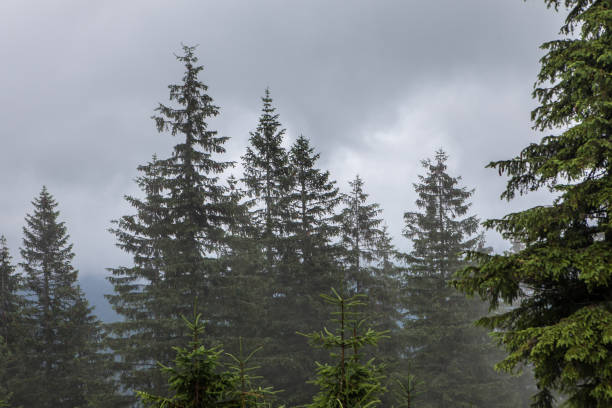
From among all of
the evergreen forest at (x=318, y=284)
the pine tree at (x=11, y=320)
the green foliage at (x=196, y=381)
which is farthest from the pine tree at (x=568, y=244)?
the pine tree at (x=11, y=320)

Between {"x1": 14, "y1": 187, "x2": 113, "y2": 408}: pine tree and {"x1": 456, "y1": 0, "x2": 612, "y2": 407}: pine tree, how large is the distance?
22255mm

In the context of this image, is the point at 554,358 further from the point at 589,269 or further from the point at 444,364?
the point at 444,364

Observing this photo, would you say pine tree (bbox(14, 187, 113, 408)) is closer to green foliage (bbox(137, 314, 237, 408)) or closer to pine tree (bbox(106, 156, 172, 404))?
pine tree (bbox(106, 156, 172, 404))

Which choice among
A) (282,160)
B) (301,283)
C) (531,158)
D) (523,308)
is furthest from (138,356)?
(531,158)

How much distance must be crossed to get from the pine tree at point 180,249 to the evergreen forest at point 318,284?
0.10m

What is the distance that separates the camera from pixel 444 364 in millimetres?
20547

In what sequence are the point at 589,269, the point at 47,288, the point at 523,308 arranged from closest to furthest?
the point at 589,269 → the point at 523,308 → the point at 47,288

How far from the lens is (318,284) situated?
1939cm

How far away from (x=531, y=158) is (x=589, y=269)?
2757mm

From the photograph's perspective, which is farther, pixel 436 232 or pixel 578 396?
pixel 436 232

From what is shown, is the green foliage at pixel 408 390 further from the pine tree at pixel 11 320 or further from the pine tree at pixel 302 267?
the pine tree at pixel 11 320

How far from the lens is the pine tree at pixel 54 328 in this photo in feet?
74.0

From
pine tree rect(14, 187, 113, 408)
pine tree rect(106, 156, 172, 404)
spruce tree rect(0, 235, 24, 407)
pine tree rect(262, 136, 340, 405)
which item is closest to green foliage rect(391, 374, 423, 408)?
pine tree rect(262, 136, 340, 405)

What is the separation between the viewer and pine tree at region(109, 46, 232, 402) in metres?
16.5
